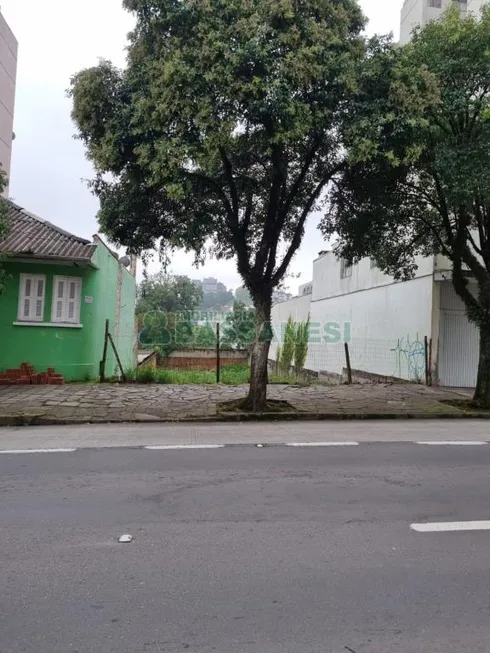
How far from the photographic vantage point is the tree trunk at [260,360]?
1083 centimetres

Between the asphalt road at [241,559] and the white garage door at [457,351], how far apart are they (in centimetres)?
1119

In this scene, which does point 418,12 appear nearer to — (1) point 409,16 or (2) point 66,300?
A: (1) point 409,16

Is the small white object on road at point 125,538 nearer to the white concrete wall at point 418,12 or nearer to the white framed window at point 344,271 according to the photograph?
the white concrete wall at point 418,12

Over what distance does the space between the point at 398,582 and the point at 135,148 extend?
7545 millimetres

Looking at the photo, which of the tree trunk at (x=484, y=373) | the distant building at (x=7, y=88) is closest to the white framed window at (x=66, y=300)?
the tree trunk at (x=484, y=373)

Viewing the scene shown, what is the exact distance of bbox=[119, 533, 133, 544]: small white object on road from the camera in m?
4.09

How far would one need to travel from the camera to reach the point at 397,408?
1157cm

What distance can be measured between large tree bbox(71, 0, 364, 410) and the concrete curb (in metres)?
0.56

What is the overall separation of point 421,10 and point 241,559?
19978mm

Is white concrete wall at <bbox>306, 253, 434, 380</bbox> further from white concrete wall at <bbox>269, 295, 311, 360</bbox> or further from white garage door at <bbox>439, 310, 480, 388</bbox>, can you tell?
white concrete wall at <bbox>269, 295, 311, 360</bbox>

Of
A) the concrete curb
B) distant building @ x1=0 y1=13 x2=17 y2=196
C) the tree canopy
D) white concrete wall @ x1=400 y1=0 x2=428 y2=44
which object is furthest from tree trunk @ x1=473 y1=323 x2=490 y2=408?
the tree canopy

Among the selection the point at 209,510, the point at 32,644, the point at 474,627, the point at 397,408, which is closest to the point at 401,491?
the point at 209,510

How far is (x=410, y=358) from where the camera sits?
A: 18047 millimetres

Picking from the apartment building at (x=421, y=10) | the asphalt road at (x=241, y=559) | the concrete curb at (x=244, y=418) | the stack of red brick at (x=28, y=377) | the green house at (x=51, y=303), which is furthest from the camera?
the apartment building at (x=421, y=10)
